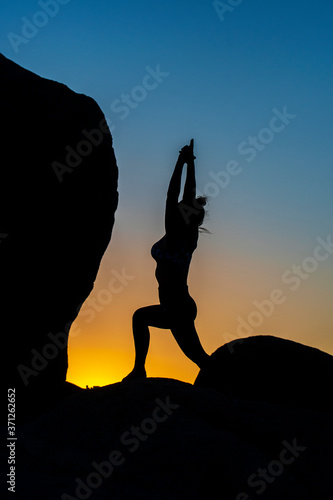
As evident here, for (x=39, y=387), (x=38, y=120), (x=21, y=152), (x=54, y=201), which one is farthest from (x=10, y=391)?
(x=38, y=120)

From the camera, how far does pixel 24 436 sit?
418 centimetres

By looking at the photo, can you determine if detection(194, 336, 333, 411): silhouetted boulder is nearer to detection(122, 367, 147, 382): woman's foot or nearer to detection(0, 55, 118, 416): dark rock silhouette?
detection(122, 367, 147, 382): woman's foot

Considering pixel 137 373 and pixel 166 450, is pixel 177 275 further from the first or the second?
pixel 166 450

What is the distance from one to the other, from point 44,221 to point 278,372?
322cm

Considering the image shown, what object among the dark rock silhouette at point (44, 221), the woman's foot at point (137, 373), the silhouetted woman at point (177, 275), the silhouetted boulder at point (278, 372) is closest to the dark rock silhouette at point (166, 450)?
the woman's foot at point (137, 373)

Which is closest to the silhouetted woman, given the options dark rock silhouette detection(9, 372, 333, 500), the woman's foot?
the woman's foot

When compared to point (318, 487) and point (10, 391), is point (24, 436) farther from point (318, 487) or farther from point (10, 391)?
point (318, 487)

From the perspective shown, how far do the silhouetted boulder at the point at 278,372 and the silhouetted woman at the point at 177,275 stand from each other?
1063 mm

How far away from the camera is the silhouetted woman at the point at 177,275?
5086 millimetres

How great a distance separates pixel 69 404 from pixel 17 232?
2.40 metres

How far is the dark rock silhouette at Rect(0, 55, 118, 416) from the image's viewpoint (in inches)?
235

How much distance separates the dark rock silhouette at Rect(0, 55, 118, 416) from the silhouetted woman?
1.55 m

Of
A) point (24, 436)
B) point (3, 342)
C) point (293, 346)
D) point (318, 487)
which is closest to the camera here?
point (318, 487)

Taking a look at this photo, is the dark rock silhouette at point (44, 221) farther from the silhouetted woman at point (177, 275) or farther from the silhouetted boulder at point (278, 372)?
the silhouetted boulder at point (278, 372)
